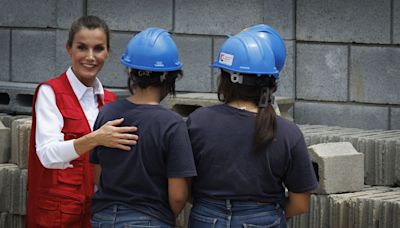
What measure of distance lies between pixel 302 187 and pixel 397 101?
10.5 feet

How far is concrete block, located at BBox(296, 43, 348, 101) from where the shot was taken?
7.60m

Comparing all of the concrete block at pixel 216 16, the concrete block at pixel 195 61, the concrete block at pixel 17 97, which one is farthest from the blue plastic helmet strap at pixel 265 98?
the concrete block at pixel 17 97

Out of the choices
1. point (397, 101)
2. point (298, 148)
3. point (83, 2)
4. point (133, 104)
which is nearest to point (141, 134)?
point (133, 104)

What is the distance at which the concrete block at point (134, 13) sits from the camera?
321 inches

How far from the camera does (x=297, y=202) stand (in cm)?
446

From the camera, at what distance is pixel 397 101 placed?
291 inches

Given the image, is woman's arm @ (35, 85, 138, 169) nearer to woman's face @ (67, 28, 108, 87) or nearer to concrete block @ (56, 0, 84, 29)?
woman's face @ (67, 28, 108, 87)

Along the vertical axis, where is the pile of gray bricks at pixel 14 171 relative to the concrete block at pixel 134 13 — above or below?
below

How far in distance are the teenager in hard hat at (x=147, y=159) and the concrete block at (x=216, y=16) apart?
3391 millimetres

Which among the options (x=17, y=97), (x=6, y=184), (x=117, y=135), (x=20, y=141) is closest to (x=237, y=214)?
(x=117, y=135)

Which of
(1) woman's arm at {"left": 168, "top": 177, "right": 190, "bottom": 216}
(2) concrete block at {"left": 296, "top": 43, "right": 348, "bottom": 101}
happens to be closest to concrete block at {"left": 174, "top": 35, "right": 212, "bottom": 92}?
(2) concrete block at {"left": 296, "top": 43, "right": 348, "bottom": 101}

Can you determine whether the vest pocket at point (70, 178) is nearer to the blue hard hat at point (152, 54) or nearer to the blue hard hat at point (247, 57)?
the blue hard hat at point (152, 54)

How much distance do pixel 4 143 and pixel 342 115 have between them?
2447 millimetres

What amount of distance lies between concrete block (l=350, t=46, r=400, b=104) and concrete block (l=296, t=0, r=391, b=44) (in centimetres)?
9
